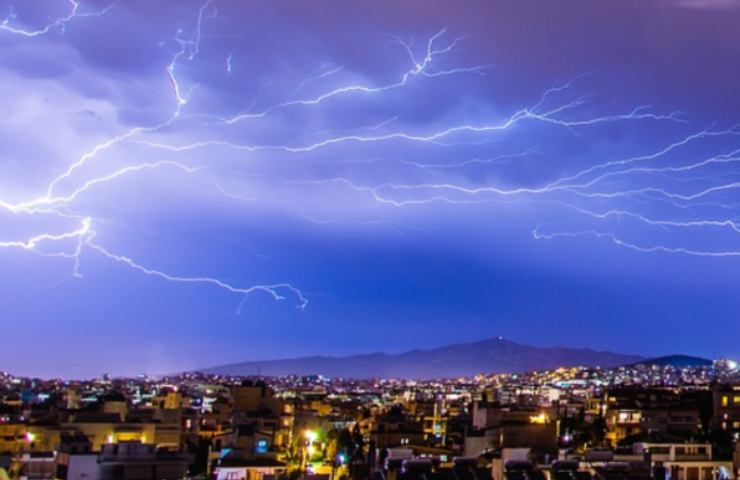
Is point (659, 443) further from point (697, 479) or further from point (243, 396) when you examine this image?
point (243, 396)

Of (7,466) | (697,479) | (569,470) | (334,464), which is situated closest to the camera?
(569,470)

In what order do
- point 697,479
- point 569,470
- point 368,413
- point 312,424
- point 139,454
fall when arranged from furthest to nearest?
1. point 368,413
2. point 312,424
3. point 697,479
4. point 139,454
5. point 569,470

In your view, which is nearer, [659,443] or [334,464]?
[659,443]

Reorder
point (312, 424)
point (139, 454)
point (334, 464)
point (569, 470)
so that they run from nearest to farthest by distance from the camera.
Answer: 1. point (569, 470)
2. point (139, 454)
3. point (334, 464)
4. point (312, 424)

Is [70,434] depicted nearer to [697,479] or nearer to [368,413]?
[697,479]

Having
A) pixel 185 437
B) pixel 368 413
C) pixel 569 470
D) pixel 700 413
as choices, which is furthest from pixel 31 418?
pixel 700 413

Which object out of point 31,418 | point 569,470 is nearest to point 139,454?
point 569,470

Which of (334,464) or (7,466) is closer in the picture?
(7,466)

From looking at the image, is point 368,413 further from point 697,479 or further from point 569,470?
point 569,470

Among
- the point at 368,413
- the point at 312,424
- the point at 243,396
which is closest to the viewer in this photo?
the point at 312,424
